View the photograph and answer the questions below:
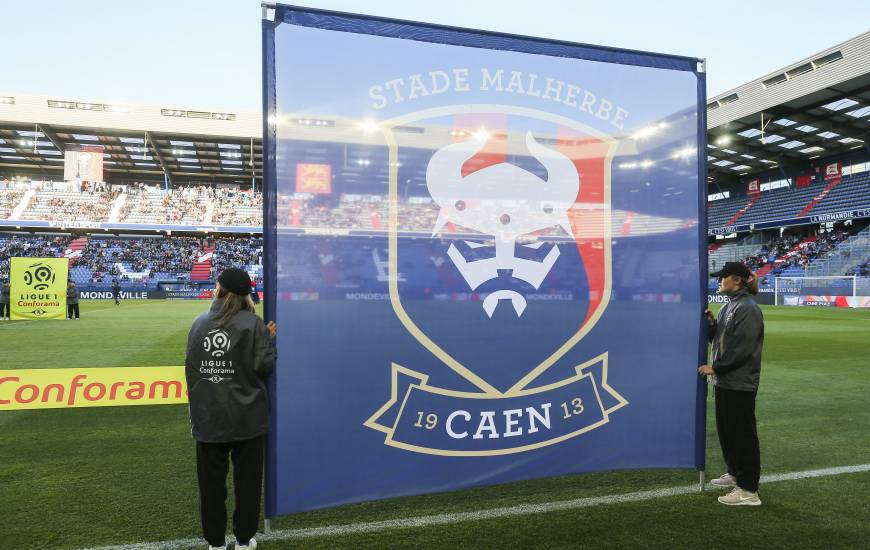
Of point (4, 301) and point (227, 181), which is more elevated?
point (227, 181)

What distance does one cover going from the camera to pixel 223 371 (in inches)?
113

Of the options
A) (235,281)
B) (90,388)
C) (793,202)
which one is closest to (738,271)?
(235,281)

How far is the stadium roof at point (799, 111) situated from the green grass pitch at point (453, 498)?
19372 millimetres

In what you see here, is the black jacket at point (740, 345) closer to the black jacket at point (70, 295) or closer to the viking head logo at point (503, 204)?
the viking head logo at point (503, 204)

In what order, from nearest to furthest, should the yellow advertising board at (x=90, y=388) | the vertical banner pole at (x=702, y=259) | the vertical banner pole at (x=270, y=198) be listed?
the vertical banner pole at (x=270, y=198)
the vertical banner pole at (x=702, y=259)
the yellow advertising board at (x=90, y=388)

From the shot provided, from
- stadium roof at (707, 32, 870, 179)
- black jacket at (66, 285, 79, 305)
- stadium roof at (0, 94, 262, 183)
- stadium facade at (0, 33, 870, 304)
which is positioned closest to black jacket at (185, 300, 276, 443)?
black jacket at (66, 285, 79, 305)

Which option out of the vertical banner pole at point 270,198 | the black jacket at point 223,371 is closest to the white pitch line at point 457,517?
the vertical banner pole at point 270,198

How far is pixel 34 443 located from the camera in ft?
17.0

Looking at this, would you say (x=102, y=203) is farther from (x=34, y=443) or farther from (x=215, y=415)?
(x=215, y=415)

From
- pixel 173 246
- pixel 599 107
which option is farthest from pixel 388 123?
pixel 173 246

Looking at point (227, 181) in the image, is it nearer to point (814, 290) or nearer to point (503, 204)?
point (814, 290)

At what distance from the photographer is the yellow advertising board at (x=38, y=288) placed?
1762 centimetres

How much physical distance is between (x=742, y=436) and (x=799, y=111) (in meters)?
34.3

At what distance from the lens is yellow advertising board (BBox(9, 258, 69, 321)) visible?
17.6 metres
